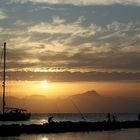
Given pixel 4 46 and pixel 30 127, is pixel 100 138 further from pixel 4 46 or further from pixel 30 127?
pixel 4 46

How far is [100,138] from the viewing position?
47719mm

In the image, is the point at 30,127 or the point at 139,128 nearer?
the point at 30,127

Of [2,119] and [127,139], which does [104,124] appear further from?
[2,119]

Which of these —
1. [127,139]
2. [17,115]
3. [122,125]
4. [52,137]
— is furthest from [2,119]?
[127,139]

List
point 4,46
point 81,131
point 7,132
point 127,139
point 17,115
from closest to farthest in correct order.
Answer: point 127,139 → point 7,132 → point 81,131 → point 4,46 → point 17,115

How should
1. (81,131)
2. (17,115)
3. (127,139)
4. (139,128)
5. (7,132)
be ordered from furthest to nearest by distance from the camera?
(17,115)
(139,128)
(81,131)
(7,132)
(127,139)

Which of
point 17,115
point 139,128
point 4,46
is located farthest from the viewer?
point 17,115

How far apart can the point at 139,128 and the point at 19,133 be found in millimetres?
17507

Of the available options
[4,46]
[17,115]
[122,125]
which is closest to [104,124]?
[122,125]

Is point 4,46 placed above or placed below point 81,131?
above

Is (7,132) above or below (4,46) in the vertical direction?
below

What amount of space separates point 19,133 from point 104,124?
1244 cm

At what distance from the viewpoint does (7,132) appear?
171ft

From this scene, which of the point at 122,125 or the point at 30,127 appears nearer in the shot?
the point at 30,127
